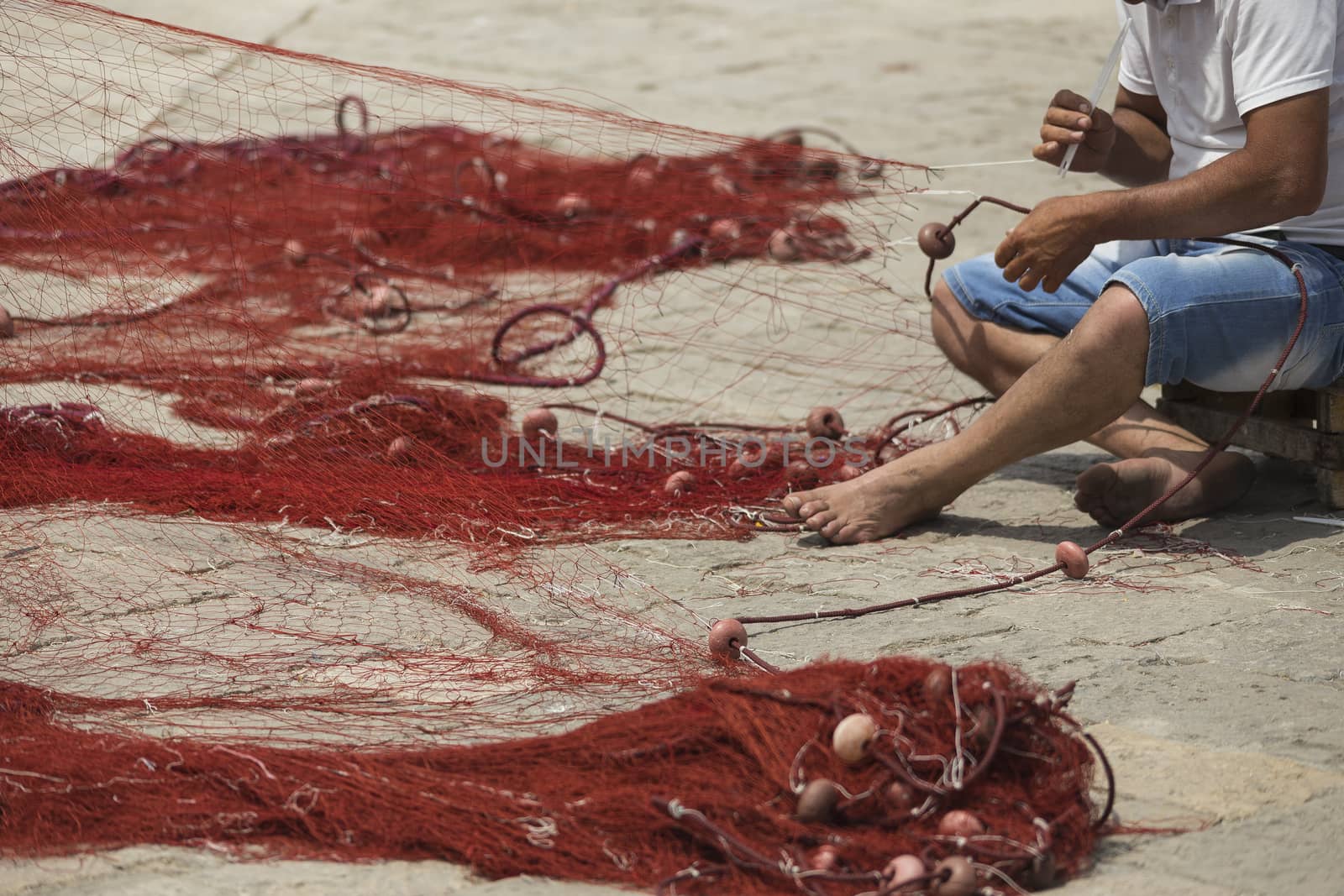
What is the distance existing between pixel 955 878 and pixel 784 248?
3.88m

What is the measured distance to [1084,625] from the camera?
9.01 feet

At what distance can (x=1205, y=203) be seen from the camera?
9.53 ft

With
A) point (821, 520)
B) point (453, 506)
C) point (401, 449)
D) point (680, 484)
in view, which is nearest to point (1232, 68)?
point (821, 520)

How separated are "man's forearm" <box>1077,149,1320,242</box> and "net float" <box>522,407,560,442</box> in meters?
1.51

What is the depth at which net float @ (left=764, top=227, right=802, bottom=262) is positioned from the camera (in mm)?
5406

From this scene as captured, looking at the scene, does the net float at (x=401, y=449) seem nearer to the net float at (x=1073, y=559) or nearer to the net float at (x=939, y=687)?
the net float at (x=1073, y=559)

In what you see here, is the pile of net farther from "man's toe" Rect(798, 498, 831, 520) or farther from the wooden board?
the wooden board

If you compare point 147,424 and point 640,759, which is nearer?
point 640,759

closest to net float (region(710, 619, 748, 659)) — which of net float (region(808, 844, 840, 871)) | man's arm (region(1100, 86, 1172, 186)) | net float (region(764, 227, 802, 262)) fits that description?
net float (region(808, 844, 840, 871))

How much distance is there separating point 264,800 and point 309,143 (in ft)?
14.3

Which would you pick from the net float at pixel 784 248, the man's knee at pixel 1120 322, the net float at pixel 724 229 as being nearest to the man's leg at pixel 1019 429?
the man's knee at pixel 1120 322

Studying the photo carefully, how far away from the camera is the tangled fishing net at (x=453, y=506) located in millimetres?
1969

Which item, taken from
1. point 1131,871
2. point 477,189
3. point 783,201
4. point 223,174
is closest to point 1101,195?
point 1131,871

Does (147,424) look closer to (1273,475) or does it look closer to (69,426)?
(69,426)
